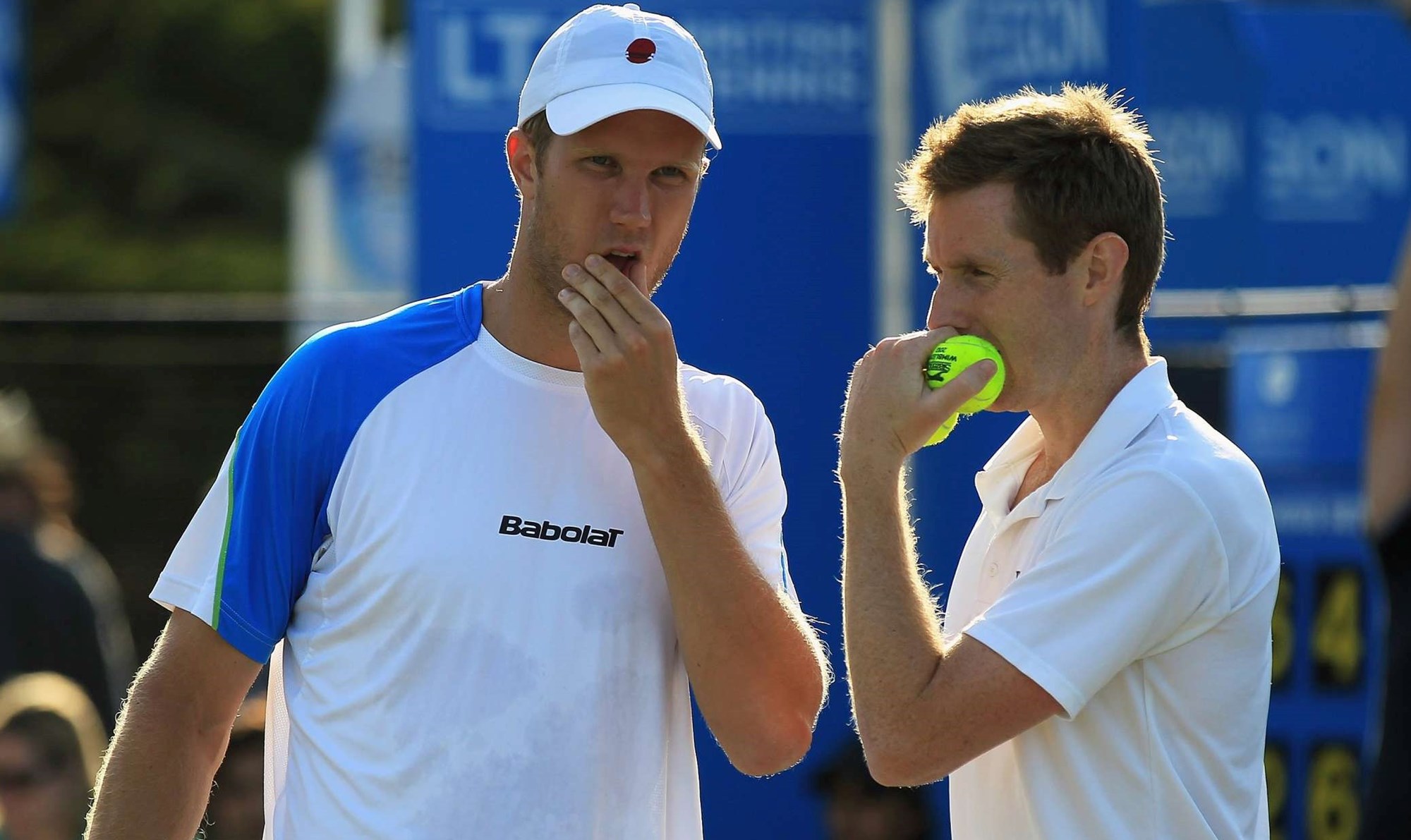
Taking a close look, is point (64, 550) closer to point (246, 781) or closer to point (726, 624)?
point (246, 781)

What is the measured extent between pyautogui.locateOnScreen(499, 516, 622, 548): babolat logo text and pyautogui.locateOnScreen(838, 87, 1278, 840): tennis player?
0.35 m

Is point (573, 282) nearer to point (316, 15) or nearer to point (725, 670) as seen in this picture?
point (725, 670)

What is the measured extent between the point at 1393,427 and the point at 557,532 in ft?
4.28

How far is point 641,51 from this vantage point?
276cm

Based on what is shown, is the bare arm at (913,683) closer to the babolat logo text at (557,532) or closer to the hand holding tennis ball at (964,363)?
the hand holding tennis ball at (964,363)

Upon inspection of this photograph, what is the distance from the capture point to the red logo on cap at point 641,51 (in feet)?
9.01

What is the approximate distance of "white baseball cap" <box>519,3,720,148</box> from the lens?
2.69 meters

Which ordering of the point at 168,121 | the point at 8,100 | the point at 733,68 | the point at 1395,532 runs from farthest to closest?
the point at 168,121
the point at 8,100
the point at 733,68
the point at 1395,532

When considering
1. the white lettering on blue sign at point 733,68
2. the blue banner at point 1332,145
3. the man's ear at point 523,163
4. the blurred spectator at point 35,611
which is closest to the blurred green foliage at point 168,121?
the blurred spectator at point 35,611

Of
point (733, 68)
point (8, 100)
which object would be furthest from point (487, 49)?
point (8, 100)

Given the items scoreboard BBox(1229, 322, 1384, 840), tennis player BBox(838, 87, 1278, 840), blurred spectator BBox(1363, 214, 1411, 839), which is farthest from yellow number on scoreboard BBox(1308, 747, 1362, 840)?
blurred spectator BBox(1363, 214, 1411, 839)

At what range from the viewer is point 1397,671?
5.71ft

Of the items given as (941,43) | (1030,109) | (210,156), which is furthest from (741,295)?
(210,156)

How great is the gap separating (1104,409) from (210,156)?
26327 mm
